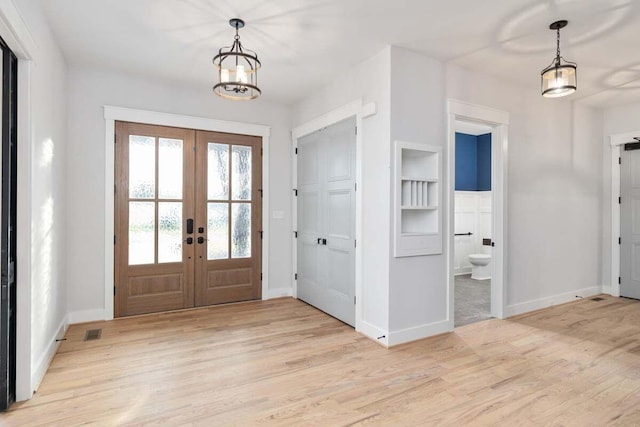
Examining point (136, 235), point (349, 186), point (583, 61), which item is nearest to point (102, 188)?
point (136, 235)

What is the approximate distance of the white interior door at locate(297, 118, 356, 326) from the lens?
3.98m

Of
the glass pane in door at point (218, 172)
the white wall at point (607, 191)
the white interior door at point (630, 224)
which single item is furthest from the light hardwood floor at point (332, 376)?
the glass pane in door at point (218, 172)

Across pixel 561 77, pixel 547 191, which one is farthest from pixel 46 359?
pixel 547 191

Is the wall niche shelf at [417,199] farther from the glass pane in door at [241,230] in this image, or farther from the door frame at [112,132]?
the door frame at [112,132]

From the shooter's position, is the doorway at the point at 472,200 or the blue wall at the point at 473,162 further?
the blue wall at the point at 473,162

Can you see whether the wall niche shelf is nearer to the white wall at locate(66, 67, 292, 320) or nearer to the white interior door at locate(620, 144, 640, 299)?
the white wall at locate(66, 67, 292, 320)

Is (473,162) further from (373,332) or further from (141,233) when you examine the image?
(141,233)

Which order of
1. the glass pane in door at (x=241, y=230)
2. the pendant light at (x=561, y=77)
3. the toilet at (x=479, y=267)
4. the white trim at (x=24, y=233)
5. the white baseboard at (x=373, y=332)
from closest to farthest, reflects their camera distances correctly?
1. the white trim at (x=24, y=233)
2. the pendant light at (x=561, y=77)
3. the white baseboard at (x=373, y=332)
4. the glass pane in door at (x=241, y=230)
5. the toilet at (x=479, y=267)

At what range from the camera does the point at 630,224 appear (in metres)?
5.16

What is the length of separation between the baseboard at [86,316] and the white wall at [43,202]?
230 millimetres

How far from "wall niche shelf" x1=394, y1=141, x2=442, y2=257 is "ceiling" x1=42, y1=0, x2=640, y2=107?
102 centimetres

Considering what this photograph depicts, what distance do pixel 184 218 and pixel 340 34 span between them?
2.89m

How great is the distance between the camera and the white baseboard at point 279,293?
5.10 m

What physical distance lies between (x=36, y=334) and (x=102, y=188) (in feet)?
6.36
